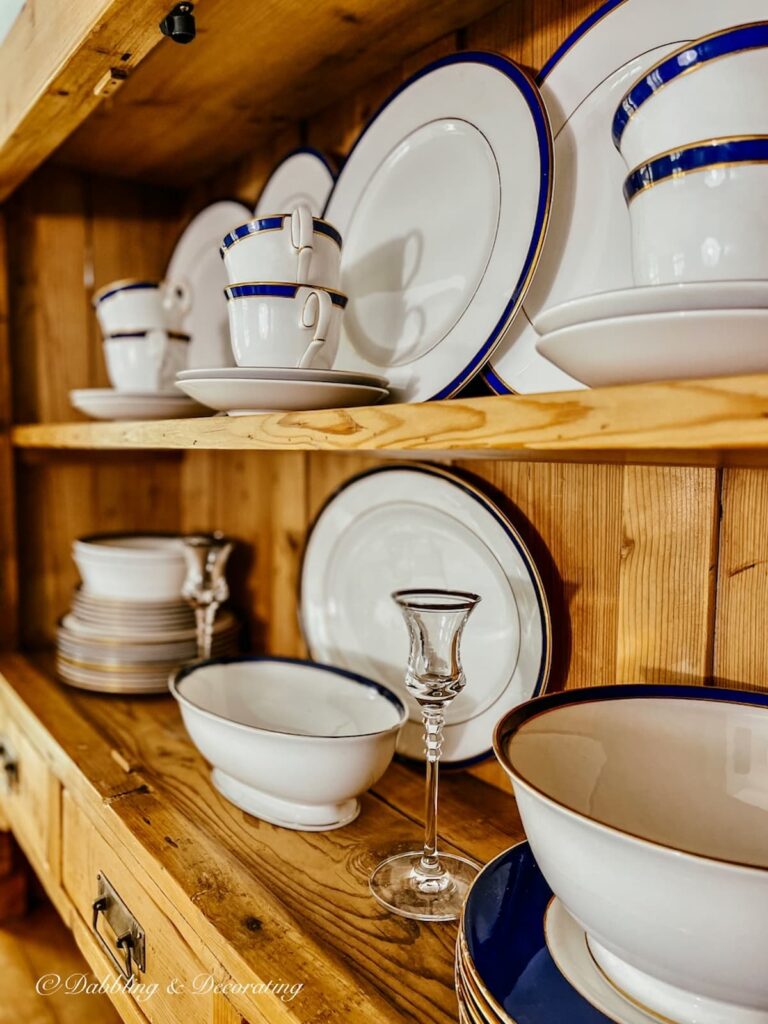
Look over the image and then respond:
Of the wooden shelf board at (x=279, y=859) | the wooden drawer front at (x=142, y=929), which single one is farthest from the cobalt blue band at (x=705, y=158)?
the wooden drawer front at (x=142, y=929)

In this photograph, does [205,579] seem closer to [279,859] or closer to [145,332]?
[145,332]

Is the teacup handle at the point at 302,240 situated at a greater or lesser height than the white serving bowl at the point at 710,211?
greater

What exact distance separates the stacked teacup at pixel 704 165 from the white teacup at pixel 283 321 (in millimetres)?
319

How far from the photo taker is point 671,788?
2.15 ft

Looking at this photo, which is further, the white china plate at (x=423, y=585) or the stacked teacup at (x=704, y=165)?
the white china plate at (x=423, y=585)

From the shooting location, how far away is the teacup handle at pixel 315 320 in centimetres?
75

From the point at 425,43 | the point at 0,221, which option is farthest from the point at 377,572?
the point at 0,221

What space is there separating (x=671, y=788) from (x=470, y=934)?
8.5 inches

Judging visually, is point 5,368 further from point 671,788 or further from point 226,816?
point 671,788

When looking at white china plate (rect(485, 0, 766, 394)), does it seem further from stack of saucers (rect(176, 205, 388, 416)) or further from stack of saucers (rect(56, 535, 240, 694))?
stack of saucers (rect(56, 535, 240, 694))

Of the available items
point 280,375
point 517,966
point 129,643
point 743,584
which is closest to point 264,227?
point 280,375

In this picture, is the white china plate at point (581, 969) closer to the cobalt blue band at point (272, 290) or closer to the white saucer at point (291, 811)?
the white saucer at point (291, 811)

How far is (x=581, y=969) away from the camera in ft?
1.73

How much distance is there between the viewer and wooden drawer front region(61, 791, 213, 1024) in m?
0.73
